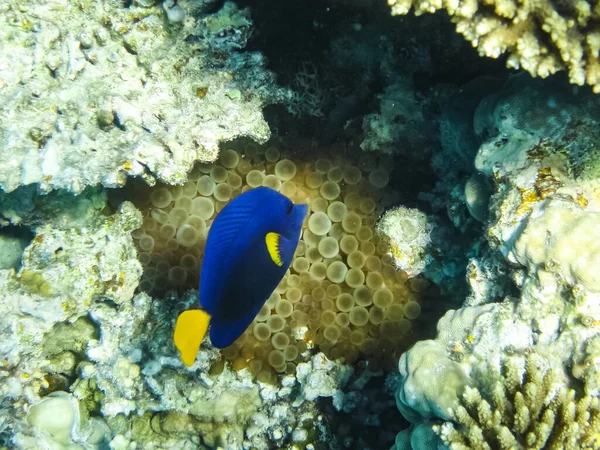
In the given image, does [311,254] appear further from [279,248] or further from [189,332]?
[189,332]

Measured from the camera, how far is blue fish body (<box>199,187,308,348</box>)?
1.92 metres

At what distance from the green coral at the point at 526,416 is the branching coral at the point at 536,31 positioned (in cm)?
124

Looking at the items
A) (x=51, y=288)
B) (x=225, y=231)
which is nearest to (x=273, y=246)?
(x=225, y=231)

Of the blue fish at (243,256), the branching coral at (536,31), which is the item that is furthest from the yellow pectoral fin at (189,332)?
the branching coral at (536,31)

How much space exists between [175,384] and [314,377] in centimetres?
99

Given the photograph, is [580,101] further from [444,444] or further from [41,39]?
[41,39]

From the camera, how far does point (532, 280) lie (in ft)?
7.23

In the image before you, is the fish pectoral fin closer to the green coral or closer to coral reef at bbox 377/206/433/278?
the green coral

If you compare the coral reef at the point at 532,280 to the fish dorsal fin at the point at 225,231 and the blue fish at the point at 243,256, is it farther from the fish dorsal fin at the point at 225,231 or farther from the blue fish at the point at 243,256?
the fish dorsal fin at the point at 225,231

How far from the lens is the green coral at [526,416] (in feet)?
6.11

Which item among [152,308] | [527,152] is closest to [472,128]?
[527,152]

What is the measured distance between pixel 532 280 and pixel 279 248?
1219mm

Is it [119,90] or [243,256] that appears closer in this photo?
[243,256]

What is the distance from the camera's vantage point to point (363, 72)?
3.09 metres
